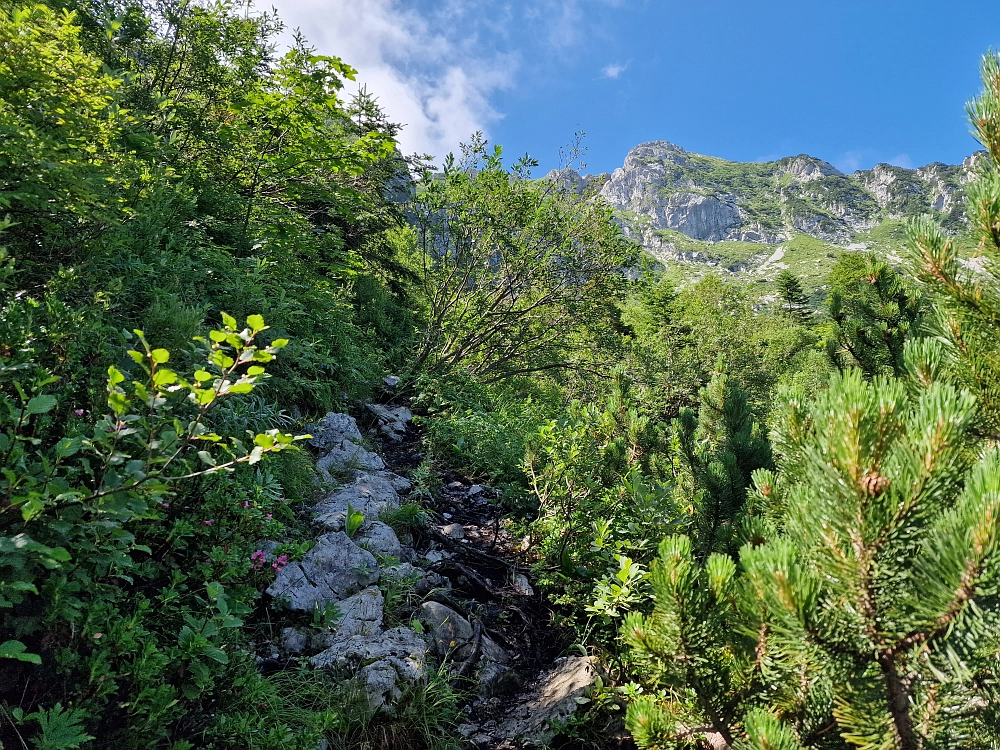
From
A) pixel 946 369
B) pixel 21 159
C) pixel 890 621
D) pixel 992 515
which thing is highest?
pixel 21 159

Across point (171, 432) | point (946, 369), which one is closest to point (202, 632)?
point (171, 432)

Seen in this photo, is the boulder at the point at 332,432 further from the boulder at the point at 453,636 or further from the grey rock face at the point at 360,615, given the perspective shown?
the boulder at the point at 453,636

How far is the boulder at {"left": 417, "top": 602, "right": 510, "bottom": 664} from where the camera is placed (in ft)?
10.5

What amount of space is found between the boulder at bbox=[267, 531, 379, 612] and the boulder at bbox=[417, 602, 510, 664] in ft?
1.52

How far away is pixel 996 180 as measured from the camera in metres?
1.63

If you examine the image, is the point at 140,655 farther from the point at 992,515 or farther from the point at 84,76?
the point at 84,76

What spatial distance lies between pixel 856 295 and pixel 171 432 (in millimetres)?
6253

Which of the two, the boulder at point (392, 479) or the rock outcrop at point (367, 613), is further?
the boulder at point (392, 479)

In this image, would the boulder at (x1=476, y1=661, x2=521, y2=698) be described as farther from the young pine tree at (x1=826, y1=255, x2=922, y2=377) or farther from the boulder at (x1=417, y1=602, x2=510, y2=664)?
the young pine tree at (x1=826, y1=255, x2=922, y2=377)

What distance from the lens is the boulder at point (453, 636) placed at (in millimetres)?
3211

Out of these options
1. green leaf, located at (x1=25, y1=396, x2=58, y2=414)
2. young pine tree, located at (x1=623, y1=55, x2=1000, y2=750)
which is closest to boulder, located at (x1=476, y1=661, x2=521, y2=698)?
young pine tree, located at (x1=623, y1=55, x2=1000, y2=750)

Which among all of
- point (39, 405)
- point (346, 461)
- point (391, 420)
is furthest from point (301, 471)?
point (391, 420)

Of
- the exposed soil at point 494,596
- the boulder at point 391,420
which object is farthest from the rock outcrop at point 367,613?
the boulder at point 391,420

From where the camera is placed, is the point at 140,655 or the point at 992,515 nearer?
the point at 992,515
